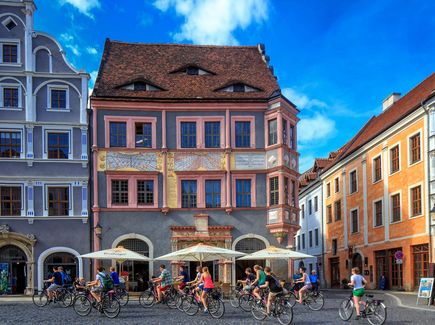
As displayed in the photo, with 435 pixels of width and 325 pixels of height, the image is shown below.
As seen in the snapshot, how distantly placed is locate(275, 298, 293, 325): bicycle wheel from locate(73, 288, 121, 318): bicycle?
5.51 metres

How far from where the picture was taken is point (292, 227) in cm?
3488

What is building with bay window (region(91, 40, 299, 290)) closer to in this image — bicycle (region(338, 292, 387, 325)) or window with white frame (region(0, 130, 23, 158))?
window with white frame (region(0, 130, 23, 158))

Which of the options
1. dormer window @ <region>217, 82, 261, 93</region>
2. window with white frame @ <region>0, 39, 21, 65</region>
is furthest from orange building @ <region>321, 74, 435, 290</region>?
window with white frame @ <region>0, 39, 21, 65</region>

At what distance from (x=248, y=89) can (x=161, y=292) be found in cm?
1613

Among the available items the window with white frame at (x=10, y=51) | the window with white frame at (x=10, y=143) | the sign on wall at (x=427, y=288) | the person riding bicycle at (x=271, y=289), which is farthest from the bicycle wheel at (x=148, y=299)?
the window with white frame at (x=10, y=51)

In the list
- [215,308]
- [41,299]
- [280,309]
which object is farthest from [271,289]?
[41,299]

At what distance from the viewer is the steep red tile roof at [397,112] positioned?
36000 mm

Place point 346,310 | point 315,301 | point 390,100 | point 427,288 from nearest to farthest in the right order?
1. point 346,310
2. point 315,301
3. point 427,288
4. point 390,100

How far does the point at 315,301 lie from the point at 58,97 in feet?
63.5

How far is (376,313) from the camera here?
1705cm

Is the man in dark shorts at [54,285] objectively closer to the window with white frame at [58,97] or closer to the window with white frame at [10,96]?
the window with white frame at [58,97]

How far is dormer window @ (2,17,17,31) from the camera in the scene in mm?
34969

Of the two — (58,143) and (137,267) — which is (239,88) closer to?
(58,143)

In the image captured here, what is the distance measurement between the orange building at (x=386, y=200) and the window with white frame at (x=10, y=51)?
22320 mm
